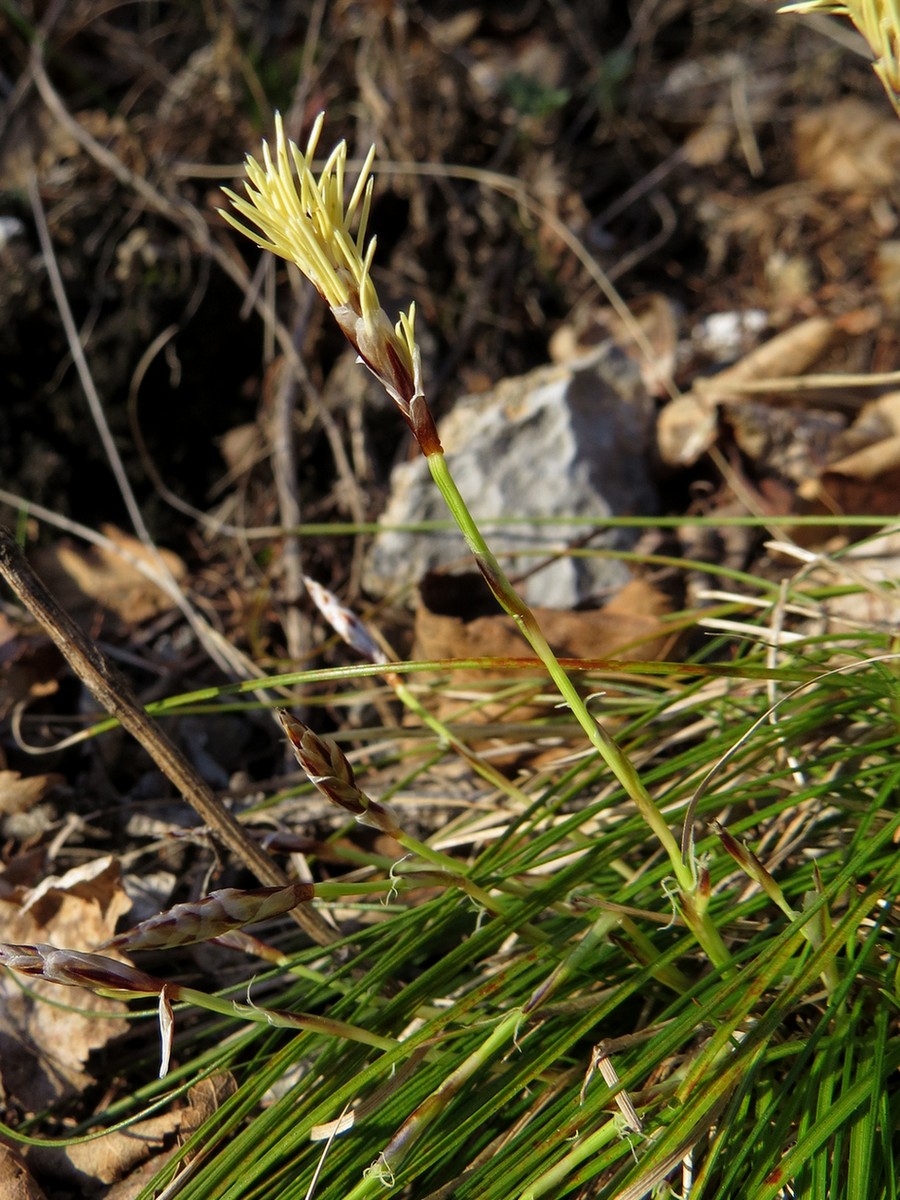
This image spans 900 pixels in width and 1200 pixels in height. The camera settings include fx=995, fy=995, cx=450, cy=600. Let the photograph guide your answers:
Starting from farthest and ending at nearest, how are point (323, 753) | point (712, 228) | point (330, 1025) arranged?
point (712, 228) < point (330, 1025) < point (323, 753)

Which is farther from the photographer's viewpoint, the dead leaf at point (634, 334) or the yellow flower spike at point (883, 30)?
the dead leaf at point (634, 334)

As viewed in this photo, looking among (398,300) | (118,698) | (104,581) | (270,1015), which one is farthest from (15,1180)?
(398,300)

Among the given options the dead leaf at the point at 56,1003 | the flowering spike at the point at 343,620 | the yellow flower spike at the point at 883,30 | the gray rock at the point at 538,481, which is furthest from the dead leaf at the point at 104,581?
the yellow flower spike at the point at 883,30

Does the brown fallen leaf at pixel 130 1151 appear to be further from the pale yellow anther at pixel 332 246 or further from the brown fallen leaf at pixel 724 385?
the brown fallen leaf at pixel 724 385

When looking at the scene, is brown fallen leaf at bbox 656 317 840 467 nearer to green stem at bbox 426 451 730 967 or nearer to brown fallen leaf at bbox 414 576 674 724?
brown fallen leaf at bbox 414 576 674 724

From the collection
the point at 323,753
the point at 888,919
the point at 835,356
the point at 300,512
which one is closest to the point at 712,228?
the point at 835,356

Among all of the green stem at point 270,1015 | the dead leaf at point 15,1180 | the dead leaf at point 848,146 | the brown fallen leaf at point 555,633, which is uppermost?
the dead leaf at point 848,146

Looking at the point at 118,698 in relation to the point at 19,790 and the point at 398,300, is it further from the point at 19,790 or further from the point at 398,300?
the point at 398,300

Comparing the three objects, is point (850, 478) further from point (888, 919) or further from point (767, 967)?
point (767, 967)
